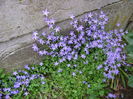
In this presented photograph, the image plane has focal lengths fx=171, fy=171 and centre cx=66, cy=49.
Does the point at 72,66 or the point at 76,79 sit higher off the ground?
the point at 72,66

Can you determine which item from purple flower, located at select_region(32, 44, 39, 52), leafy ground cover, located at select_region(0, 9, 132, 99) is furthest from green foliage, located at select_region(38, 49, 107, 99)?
purple flower, located at select_region(32, 44, 39, 52)

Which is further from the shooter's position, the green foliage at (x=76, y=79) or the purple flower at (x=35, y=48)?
the green foliage at (x=76, y=79)

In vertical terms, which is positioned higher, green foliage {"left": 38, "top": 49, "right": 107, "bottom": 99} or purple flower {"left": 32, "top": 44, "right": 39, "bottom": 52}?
purple flower {"left": 32, "top": 44, "right": 39, "bottom": 52}

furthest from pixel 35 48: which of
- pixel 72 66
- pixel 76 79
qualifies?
pixel 76 79

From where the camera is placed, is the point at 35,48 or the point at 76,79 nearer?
the point at 35,48

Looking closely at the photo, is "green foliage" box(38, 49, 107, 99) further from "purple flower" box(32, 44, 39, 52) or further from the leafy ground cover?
"purple flower" box(32, 44, 39, 52)

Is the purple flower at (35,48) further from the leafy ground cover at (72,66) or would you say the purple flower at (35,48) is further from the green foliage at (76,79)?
the green foliage at (76,79)

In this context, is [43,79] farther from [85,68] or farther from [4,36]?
[4,36]

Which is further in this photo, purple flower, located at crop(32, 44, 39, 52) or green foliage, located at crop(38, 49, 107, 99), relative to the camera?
green foliage, located at crop(38, 49, 107, 99)

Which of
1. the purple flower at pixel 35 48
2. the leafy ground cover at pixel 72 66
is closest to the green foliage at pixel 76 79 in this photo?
the leafy ground cover at pixel 72 66

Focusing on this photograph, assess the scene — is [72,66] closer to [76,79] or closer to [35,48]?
[76,79]

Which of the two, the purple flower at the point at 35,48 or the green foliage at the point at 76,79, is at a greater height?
the purple flower at the point at 35,48
